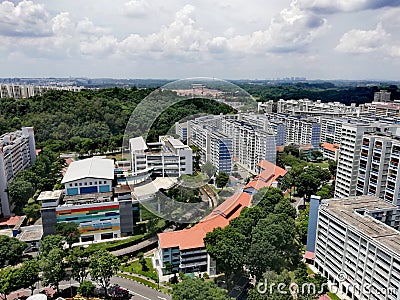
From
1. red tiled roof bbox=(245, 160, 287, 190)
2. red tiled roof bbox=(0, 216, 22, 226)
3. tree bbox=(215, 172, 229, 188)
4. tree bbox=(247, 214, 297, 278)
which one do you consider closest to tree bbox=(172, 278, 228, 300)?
tree bbox=(247, 214, 297, 278)

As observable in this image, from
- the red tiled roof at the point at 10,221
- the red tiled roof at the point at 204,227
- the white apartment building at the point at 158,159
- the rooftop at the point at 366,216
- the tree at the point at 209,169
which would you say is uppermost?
the white apartment building at the point at 158,159

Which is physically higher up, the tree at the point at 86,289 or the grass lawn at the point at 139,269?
the tree at the point at 86,289

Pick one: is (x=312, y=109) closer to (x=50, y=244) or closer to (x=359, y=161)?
(x=359, y=161)

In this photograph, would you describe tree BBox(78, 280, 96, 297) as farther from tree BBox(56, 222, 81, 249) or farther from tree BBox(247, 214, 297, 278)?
tree BBox(247, 214, 297, 278)

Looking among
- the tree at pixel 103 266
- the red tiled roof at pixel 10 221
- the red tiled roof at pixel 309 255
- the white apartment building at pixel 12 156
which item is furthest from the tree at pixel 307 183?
the white apartment building at pixel 12 156

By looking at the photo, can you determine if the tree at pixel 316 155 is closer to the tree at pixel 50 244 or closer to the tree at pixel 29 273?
the tree at pixel 50 244

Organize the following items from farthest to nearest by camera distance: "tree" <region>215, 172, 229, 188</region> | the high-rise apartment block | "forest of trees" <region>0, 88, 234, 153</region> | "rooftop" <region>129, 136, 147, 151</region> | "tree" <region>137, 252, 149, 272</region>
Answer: "forest of trees" <region>0, 88, 234, 153</region> < "tree" <region>215, 172, 229, 188</region> < the high-rise apartment block < "tree" <region>137, 252, 149, 272</region> < "rooftop" <region>129, 136, 147, 151</region>
